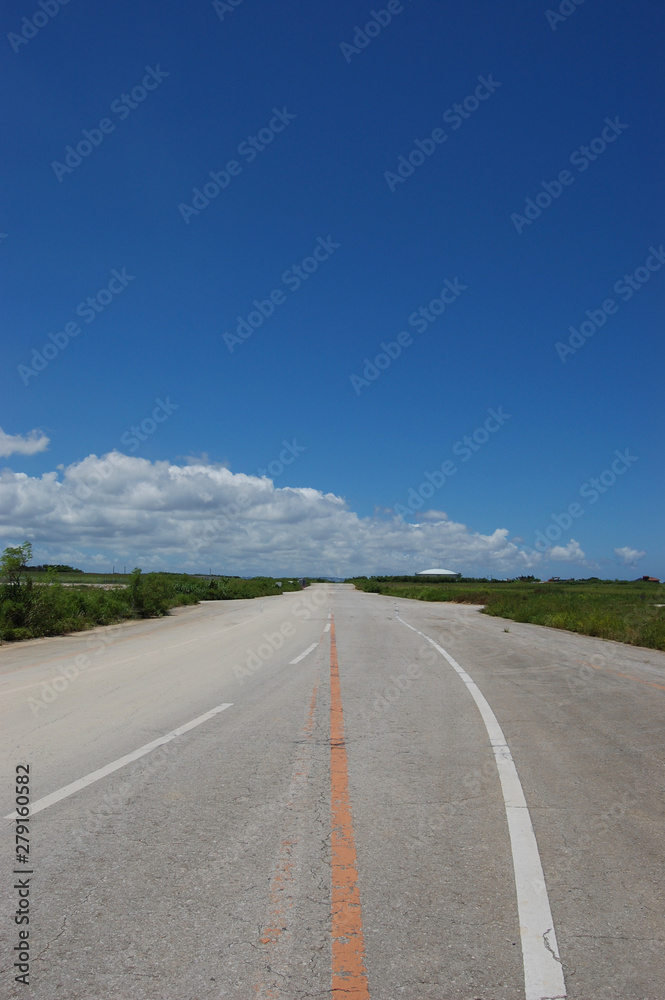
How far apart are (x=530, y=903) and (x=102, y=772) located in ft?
12.2

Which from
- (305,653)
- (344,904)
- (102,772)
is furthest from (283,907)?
(305,653)

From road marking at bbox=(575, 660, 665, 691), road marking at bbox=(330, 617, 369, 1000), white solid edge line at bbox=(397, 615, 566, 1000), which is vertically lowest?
road marking at bbox=(575, 660, 665, 691)

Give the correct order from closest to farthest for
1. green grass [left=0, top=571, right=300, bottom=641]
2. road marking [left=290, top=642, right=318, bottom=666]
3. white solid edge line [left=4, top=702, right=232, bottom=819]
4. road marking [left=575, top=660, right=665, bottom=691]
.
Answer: white solid edge line [left=4, top=702, right=232, bottom=819], road marking [left=575, top=660, right=665, bottom=691], road marking [left=290, top=642, right=318, bottom=666], green grass [left=0, top=571, right=300, bottom=641]

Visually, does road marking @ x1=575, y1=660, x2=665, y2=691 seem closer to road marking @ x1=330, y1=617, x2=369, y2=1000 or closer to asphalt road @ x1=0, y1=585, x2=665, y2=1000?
asphalt road @ x1=0, y1=585, x2=665, y2=1000

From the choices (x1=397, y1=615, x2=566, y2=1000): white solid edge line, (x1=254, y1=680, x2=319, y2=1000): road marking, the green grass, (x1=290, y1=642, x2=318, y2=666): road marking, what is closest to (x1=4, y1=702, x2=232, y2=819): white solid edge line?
(x1=254, y1=680, x2=319, y2=1000): road marking

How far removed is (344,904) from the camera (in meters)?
3.37

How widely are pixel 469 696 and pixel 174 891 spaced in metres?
6.43

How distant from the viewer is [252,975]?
280 cm

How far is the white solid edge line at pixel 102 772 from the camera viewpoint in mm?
4791

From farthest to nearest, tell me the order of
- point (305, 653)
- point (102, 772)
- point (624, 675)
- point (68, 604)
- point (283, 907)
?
1. point (68, 604)
2. point (305, 653)
3. point (624, 675)
4. point (102, 772)
5. point (283, 907)

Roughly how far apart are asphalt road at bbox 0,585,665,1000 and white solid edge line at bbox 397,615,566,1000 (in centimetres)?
1

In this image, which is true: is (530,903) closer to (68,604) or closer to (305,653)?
(305,653)

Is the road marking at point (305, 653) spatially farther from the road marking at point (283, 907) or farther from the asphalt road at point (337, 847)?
the road marking at point (283, 907)

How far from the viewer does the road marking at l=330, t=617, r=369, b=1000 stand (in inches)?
108
